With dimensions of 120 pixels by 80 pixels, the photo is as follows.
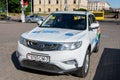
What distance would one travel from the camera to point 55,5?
374ft

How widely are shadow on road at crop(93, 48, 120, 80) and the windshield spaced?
4.64 ft

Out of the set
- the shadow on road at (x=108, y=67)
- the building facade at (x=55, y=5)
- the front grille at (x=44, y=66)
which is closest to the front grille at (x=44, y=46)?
the front grille at (x=44, y=66)

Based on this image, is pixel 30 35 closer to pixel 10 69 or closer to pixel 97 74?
pixel 10 69

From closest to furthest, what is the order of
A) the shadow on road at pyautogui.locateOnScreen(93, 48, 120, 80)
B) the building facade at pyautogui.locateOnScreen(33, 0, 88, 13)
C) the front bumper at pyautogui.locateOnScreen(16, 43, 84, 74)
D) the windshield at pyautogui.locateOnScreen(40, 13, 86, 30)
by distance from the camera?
the front bumper at pyautogui.locateOnScreen(16, 43, 84, 74)
the shadow on road at pyautogui.locateOnScreen(93, 48, 120, 80)
the windshield at pyautogui.locateOnScreen(40, 13, 86, 30)
the building facade at pyautogui.locateOnScreen(33, 0, 88, 13)

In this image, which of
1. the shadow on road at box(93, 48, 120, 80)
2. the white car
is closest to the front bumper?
the white car

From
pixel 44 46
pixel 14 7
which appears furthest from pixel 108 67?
pixel 14 7

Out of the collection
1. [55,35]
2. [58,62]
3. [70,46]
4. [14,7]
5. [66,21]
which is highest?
[14,7]

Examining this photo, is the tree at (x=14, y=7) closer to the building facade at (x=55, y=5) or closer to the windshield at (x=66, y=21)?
the building facade at (x=55, y=5)

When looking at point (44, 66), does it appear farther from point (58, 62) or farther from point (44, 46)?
point (44, 46)

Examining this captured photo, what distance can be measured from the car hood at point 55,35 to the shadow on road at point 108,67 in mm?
1259

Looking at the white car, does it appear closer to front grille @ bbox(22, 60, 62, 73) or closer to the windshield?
front grille @ bbox(22, 60, 62, 73)

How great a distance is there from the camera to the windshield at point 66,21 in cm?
786

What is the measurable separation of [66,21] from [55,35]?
1392mm

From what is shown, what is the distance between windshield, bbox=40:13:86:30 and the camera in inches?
309
